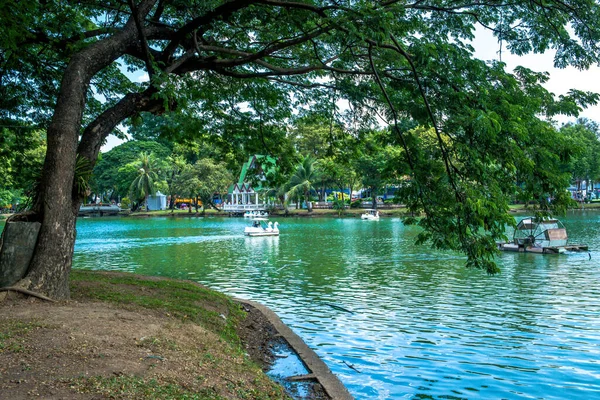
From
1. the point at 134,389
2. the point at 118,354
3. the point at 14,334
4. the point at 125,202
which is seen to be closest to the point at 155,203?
the point at 125,202

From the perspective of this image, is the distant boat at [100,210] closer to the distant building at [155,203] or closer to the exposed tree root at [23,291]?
the distant building at [155,203]

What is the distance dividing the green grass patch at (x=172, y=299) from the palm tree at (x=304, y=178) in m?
54.8

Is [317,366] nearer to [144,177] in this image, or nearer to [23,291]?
[23,291]

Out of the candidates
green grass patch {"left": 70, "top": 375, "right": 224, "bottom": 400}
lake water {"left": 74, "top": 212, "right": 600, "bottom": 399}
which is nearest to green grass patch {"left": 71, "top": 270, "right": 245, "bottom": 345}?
lake water {"left": 74, "top": 212, "right": 600, "bottom": 399}

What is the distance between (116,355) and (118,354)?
44 millimetres

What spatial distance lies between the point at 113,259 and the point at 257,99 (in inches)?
691

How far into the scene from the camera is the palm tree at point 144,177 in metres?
79.2

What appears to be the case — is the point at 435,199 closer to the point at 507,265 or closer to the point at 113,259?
the point at 507,265

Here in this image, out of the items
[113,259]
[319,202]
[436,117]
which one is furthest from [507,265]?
[319,202]

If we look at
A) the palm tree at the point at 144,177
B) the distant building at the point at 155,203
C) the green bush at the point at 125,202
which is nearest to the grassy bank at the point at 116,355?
the palm tree at the point at 144,177

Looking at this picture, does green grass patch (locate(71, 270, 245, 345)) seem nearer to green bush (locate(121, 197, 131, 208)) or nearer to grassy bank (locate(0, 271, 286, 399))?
grassy bank (locate(0, 271, 286, 399))

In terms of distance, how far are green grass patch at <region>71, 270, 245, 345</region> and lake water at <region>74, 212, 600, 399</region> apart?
1.84 m

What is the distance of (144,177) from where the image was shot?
7938 centimetres

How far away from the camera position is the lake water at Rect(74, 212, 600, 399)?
8828 mm
